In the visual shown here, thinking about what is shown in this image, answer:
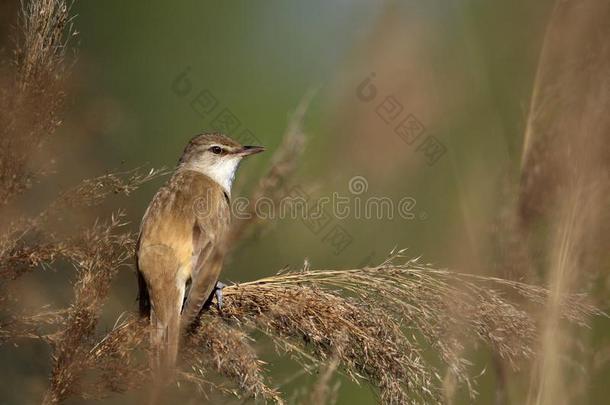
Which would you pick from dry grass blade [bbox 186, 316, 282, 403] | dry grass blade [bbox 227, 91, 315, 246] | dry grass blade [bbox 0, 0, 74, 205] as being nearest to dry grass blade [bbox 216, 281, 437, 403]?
dry grass blade [bbox 186, 316, 282, 403]

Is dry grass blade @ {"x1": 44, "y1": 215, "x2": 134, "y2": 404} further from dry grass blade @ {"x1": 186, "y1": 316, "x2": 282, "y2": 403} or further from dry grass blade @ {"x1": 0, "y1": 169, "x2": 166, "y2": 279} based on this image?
dry grass blade @ {"x1": 186, "y1": 316, "x2": 282, "y2": 403}

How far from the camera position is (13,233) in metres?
2.42

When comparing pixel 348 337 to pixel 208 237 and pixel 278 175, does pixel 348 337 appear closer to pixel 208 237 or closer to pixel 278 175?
pixel 208 237

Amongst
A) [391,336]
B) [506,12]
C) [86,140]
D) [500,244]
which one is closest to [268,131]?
[506,12]

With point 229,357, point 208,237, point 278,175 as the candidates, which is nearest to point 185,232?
point 208,237

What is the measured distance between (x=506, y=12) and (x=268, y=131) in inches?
88.6

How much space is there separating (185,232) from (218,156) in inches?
33.7

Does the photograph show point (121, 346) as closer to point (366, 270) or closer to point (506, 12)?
point (366, 270)

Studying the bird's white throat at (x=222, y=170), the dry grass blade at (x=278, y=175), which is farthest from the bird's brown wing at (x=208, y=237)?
the dry grass blade at (x=278, y=175)

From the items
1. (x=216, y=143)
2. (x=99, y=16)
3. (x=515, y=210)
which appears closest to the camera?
(x=515, y=210)

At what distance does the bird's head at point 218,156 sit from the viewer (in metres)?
4.58

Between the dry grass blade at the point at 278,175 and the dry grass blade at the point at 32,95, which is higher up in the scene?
the dry grass blade at the point at 32,95

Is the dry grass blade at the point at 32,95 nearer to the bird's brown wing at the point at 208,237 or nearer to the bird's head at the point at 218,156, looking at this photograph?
the bird's brown wing at the point at 208,237

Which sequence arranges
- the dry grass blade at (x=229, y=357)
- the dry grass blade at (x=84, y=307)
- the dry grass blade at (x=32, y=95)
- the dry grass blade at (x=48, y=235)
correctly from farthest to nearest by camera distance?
the dry grass blade at (x=229, y=357)
the dry grass blade at (x=48, y=235)
the dry grass blade at (x=32, y=95)
the dry grass blade at (x=84, y=307)
